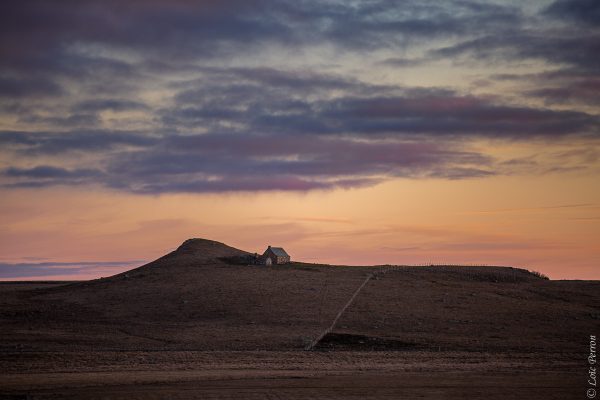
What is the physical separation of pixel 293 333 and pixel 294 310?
28.4 feet

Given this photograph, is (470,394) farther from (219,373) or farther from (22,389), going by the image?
(22,389)

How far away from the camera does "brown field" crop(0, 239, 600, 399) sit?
1409 inches

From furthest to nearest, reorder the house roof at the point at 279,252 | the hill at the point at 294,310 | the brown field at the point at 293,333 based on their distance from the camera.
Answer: the house roof at the point at 279,252 → the hill at the point at 294,310 → the brown field at the point at 293,333

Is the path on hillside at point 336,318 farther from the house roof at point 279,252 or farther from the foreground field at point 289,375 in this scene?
the house roof at point 279,252

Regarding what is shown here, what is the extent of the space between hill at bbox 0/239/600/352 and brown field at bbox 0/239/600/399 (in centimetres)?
19

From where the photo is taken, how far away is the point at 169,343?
2181 inches

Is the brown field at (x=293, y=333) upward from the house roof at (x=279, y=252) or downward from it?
downward

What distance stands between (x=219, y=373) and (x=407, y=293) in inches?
1558

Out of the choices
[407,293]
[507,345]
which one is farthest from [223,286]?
[507,345]

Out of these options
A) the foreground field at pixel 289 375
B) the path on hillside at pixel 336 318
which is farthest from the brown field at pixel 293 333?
the path on hillside at pixel 336 318

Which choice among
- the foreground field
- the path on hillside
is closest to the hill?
the path on hillside

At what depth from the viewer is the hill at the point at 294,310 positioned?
5616 cm

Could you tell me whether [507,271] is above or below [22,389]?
above

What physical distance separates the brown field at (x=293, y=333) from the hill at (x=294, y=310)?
185 mm
